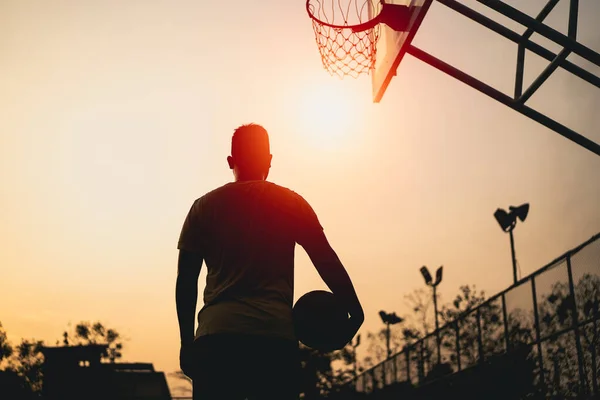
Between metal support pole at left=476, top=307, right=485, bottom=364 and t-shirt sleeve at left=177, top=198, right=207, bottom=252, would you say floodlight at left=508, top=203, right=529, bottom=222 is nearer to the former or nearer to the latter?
metal support pole at left=476, top=307, right=485, bottom=364

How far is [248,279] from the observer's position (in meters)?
2.73

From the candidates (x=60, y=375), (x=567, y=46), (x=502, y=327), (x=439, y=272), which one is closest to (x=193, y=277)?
(x=567, y=46)

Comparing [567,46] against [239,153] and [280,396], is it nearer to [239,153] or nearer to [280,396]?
[239,153]

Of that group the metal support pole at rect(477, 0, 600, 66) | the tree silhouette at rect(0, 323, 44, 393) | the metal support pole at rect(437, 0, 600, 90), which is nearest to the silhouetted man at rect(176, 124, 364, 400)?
the metal support pole at rect(477, 0, 600, 66)

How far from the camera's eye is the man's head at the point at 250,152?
3.03m

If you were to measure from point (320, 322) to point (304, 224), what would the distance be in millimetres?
417

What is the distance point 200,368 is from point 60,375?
36011 millimetres

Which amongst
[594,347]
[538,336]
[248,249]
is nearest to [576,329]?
[594,347]

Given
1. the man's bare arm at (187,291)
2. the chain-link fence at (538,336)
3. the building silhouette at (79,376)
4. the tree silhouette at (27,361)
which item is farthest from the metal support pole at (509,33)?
the tree silhouette at (27,361)

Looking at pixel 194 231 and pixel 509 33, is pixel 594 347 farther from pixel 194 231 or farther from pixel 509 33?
pixel 194 231

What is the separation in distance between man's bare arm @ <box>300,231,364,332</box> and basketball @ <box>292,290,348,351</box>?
0.08 meters

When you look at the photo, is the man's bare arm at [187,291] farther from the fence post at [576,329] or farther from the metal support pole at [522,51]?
the fence post at [576,329]

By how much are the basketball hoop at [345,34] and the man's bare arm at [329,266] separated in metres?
4.33

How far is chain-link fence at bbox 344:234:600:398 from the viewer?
9555mm
